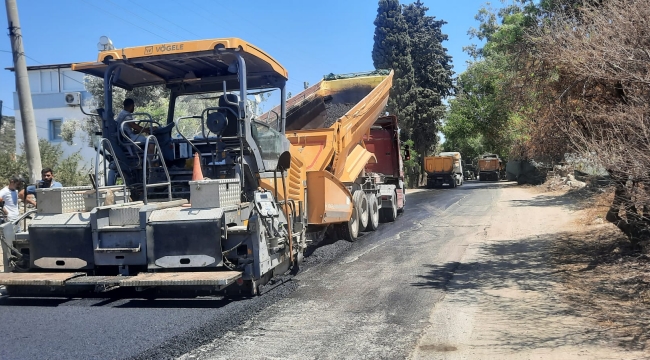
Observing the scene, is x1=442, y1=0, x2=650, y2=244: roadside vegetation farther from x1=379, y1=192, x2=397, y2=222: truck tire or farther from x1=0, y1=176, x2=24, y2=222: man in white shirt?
x1=0, y1=176, x2=24, y2=222: man in white shirt

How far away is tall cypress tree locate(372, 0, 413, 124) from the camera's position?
3494 centimetres

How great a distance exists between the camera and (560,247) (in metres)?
9.26

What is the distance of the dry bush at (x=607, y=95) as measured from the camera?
209 inches

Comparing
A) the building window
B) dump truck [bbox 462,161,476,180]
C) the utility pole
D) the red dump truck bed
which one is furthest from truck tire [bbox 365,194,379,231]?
dump truck [bbox 462,161,476,180]

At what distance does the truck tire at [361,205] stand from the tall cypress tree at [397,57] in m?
23.3

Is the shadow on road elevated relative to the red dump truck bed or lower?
lower

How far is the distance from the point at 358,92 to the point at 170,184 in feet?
23.4

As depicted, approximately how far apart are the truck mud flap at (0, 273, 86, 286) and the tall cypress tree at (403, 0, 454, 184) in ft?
101

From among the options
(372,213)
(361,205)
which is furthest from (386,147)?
(361,205)

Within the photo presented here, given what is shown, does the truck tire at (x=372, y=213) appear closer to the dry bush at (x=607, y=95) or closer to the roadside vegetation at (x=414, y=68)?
the dry bush at (x=607, y=95)

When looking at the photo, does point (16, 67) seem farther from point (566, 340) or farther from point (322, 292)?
point (566, 340)

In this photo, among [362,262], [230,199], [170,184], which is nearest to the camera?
[230,199]

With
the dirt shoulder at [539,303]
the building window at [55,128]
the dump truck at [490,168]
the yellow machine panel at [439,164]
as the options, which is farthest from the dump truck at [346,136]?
the dump truck at [490,168]

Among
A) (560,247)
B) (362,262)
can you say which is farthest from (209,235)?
(560,247)
